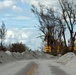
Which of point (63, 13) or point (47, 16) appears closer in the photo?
point (63, 13)

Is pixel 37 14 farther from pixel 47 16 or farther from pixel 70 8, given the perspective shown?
pixel 70 8

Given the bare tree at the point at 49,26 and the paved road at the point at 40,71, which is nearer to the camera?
the paved road at the point at 40,71

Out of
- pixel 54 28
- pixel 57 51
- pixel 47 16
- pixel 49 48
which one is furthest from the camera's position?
pixel 57 51

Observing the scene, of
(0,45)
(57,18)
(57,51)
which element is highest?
(57,18)

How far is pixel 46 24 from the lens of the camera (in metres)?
90.2

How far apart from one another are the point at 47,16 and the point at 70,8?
541 inches

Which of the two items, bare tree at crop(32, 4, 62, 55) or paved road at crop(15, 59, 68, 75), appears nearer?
paved road at crop(15, 59, 68, 75)

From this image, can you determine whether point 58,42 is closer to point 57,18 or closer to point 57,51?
point 57,51

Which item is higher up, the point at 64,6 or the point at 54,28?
the point at 64,6

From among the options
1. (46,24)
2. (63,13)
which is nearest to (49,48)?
(46,24)

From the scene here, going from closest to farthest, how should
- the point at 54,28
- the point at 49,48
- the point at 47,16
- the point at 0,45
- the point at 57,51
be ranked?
the point at 0,45
the point at 47,16
the point at 54,28
the point at 49,48
the point at 57,51

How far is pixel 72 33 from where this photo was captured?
71.1 m

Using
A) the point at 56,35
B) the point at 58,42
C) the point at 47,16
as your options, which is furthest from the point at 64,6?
the point at 58,42

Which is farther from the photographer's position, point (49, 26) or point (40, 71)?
point (49, 26)
